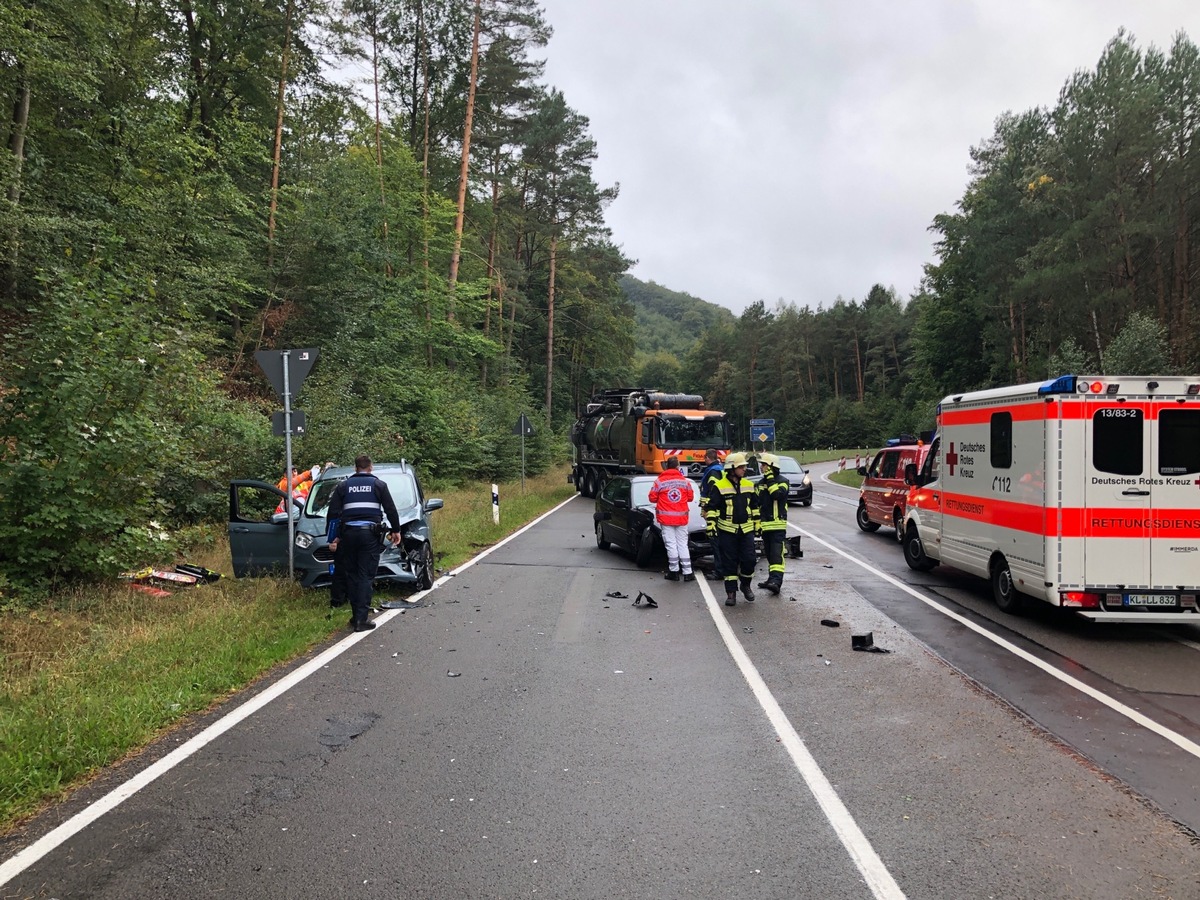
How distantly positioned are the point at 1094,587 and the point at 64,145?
862 inches

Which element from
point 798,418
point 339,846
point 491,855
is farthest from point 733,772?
point 798,418

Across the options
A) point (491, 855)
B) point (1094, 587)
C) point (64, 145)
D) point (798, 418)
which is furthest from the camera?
point (798, 418)

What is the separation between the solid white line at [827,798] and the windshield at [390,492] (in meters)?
5.24

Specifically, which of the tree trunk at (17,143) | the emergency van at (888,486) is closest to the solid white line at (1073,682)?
the emergency van at (888,486)

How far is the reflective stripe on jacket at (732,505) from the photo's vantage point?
30.6 ft

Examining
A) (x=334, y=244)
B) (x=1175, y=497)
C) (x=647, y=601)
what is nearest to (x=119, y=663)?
(x=647, y=601)

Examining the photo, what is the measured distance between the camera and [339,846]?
11.2 feet

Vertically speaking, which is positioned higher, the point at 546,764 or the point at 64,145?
the point at 64,145

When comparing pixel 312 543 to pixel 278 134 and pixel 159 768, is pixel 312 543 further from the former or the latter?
pixel 278 134

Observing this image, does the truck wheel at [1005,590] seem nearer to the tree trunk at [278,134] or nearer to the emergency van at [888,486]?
the emergency van at [888,486]

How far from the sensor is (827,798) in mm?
3938

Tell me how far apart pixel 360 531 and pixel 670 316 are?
146 meters

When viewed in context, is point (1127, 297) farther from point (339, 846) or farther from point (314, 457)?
point (339, 846)

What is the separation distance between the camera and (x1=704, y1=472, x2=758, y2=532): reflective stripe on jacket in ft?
30.6
